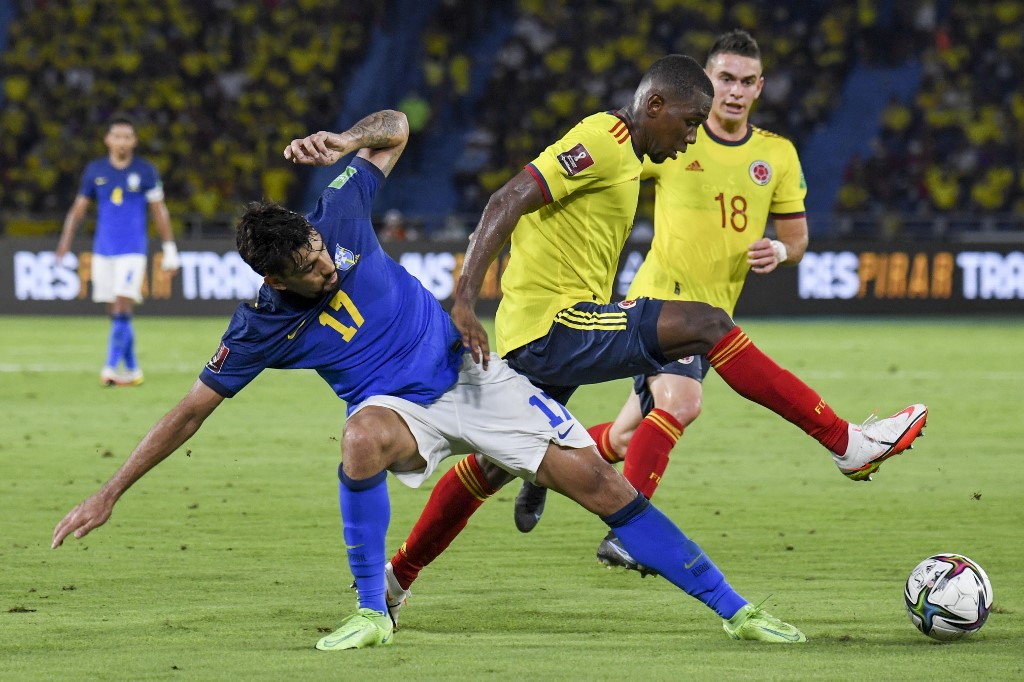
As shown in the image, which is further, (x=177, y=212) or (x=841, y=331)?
(x=177, y=212)

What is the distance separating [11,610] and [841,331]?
47.1 ft

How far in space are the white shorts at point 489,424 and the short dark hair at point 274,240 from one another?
22.5 inches

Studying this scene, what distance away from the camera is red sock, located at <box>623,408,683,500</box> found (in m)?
6.05

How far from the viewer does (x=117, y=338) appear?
12617 millimetres

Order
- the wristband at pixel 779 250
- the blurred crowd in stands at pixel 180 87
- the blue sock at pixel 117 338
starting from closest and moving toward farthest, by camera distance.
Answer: the wristband at pixel 779 250 < the blue sock at pixel 117 338 < the blurred crowd in stands at pixel 180 87

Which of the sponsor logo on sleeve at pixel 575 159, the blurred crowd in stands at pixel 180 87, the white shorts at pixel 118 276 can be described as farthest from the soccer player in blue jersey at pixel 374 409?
the blurred crowd in stands at pixel 180 87

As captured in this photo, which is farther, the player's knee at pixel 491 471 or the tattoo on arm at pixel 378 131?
the player's knee at pixel 491 471

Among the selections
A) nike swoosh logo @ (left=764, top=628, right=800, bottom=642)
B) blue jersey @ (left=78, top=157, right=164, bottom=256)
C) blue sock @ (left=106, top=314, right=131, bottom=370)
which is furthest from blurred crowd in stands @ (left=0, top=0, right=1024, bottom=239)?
nike swoosh logo @ (left=764, top=628, right=800, bottom=642)

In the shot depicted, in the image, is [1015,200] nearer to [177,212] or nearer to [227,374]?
[177,212]

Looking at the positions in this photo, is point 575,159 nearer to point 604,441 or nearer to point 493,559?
point 493,559

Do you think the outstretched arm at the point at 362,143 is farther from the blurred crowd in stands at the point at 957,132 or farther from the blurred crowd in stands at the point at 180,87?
the blurred crowd in stands at the point at 180,87

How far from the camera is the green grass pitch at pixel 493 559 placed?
427 cm

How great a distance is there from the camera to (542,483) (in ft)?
15.2

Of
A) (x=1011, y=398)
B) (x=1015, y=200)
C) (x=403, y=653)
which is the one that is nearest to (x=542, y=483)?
(x=403, y=653)
